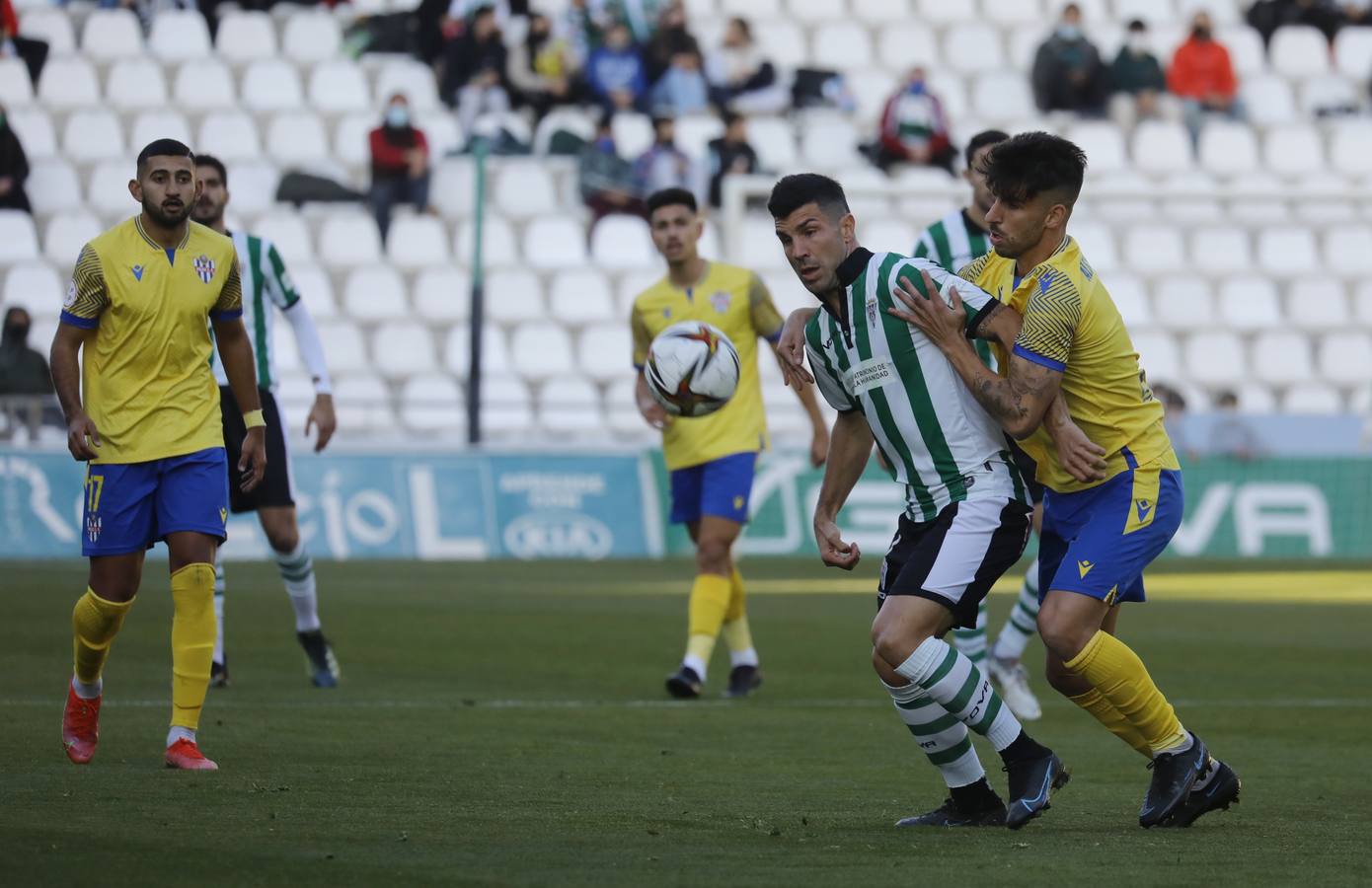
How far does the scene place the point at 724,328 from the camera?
10.4 m

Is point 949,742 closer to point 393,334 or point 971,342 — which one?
point 971,342

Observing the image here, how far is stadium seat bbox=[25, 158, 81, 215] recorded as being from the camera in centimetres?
2244

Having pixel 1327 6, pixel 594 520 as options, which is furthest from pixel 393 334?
pixel 1327 6

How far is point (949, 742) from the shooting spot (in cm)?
617

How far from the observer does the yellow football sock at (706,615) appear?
9.99 metres

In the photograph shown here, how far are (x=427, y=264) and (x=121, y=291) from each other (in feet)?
50.2

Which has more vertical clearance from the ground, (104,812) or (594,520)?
(104,812)

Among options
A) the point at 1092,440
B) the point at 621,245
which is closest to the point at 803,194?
the point at 1092,440

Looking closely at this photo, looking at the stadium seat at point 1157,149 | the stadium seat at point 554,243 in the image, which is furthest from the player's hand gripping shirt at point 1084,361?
the stadium seat at point 1157,149

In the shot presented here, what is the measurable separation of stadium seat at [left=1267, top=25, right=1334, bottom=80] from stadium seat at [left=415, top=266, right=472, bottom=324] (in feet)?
39.1

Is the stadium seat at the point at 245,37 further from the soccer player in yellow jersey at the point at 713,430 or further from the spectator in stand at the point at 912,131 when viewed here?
the soccer player in yellow jersey at the point at 713,430

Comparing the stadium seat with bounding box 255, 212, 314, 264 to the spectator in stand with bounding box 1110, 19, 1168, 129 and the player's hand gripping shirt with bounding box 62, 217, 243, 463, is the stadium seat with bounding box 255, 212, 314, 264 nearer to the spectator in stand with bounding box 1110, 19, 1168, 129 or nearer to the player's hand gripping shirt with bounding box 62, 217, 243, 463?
the spectator in stand with bounding box 1110, 19, 1168, 129

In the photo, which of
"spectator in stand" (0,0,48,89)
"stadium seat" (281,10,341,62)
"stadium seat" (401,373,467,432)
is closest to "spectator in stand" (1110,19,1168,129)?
"stadium seat" (281,10,341,62)

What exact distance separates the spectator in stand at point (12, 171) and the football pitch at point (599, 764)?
849cm
